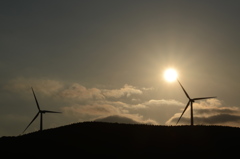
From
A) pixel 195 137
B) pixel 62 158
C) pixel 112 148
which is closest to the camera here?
pixel 62 158

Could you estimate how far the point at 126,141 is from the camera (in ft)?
276

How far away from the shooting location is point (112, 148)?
79.9 metres

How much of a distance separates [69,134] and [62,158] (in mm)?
16929

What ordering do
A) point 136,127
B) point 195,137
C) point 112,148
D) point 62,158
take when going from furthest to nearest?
point 136,127, point 195,137, point 112,148, point 62,158

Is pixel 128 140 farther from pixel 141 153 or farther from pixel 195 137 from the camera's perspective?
pixel 195 137

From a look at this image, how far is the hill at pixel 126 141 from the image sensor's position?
77.9m

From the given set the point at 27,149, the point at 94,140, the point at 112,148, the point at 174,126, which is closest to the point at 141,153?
the point at 112,148

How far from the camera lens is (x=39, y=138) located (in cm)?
9062

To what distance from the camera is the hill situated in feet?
255

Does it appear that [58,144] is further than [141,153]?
Yes

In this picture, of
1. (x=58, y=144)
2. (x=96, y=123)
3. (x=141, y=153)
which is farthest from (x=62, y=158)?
(x=96, y=123)

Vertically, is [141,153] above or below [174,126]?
below

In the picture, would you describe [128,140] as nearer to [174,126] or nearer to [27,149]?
[174,126]

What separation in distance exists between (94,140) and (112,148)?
6511 mm
